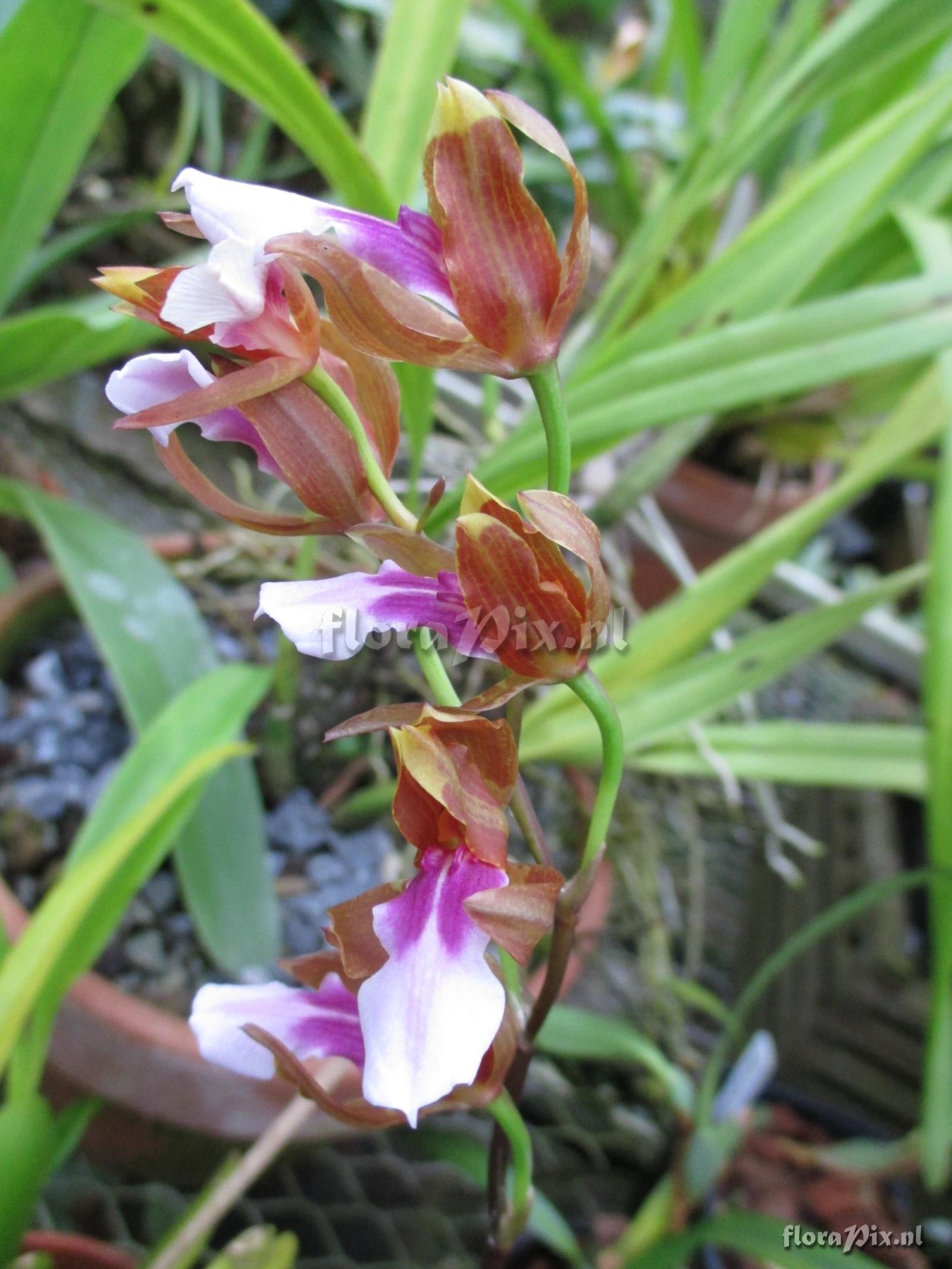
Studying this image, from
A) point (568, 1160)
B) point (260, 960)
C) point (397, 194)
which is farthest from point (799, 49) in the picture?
point (568, 1160)

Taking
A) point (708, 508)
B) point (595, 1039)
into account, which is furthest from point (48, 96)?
point (708, 508)

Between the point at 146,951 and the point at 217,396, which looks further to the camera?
the point at 146,951

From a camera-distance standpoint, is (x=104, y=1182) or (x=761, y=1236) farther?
(x=104, y=1182)

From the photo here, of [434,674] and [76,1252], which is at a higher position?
[434,674]

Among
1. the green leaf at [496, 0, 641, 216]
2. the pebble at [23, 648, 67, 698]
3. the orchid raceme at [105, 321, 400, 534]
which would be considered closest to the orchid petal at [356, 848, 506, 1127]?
the orchid raceme at [105, 321, 400, 534]

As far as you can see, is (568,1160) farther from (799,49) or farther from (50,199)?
(799,49)

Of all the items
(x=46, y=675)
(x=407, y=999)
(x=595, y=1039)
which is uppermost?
(x=407, y=999)

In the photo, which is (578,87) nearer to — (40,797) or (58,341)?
(58,341)
